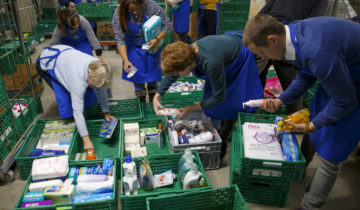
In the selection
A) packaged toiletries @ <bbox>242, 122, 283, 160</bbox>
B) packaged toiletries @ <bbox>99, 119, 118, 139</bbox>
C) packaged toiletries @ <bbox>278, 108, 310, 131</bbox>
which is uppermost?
packaged toiletries @ <bbox>278, 108, 310, 131</bbox>

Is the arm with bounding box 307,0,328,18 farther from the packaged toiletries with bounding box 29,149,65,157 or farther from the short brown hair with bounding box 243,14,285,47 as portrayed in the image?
the packaged toiletries with bounding box 29,149,65,157

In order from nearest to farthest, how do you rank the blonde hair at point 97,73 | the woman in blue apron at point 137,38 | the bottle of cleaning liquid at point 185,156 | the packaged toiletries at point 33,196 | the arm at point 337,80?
the arm at point 337,80, the packaged toiletries at point 33,196, the bottle of cleaning liquid at point 185,156, the blonde hair at point 97,73, the woman in blue apron at point 137,38

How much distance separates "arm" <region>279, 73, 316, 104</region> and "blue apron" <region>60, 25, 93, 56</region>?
8.32ft

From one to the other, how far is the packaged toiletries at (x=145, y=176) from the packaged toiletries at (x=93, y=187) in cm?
25

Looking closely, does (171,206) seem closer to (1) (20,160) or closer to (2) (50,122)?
(1) (20,160)

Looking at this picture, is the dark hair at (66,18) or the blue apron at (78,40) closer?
the dark hair at (66,18)

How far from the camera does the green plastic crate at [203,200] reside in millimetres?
1871

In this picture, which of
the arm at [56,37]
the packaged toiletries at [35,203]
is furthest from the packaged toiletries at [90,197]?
the arm at [56,37]

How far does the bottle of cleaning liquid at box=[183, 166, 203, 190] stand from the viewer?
208 centimetres

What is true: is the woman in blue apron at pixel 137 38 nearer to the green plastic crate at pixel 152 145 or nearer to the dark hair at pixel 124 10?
the dark hair at pixel 124 10

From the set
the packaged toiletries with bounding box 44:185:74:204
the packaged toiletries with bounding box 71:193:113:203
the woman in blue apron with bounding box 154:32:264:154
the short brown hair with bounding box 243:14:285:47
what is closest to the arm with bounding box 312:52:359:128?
the short brown hair with bounding box 243:14:285:47

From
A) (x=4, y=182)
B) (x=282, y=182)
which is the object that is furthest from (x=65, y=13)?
(x=282, y=182)

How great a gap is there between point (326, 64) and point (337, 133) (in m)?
0.57

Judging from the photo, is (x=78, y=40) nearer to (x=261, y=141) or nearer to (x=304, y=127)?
(x=261, y=141)
